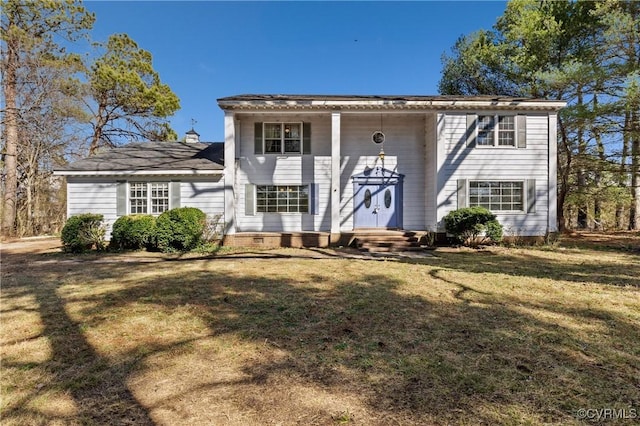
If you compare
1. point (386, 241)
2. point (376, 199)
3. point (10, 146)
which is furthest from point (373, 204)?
point (10, 146)

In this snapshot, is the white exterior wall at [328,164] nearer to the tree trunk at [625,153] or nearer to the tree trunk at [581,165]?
the tree trunk at [581,165]

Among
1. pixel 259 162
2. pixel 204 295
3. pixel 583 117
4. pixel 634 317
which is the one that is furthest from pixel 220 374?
pixel 583 117

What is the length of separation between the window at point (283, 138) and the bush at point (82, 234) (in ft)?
21.1

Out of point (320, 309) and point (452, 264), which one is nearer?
point (320, 309)

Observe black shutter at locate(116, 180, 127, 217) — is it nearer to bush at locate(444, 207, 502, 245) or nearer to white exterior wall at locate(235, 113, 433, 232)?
white exterior wall at locate(235, 113, 433, 232)

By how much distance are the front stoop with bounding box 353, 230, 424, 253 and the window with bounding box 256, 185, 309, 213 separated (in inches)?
101

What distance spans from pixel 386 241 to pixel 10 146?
17.8 metres

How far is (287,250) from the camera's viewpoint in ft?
34.2

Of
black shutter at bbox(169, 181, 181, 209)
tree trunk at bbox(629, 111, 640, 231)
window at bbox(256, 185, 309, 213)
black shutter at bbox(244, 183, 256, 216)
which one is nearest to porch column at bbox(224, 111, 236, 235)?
black shutter at bbox(244, 183, 256, 216)

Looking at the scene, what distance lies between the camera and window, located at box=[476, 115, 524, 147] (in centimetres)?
Answer: 1142

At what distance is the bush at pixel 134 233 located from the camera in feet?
32.5

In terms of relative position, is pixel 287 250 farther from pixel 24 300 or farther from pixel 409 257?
pixel 24 300

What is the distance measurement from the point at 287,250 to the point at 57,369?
7654mm

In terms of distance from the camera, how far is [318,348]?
325 cm
